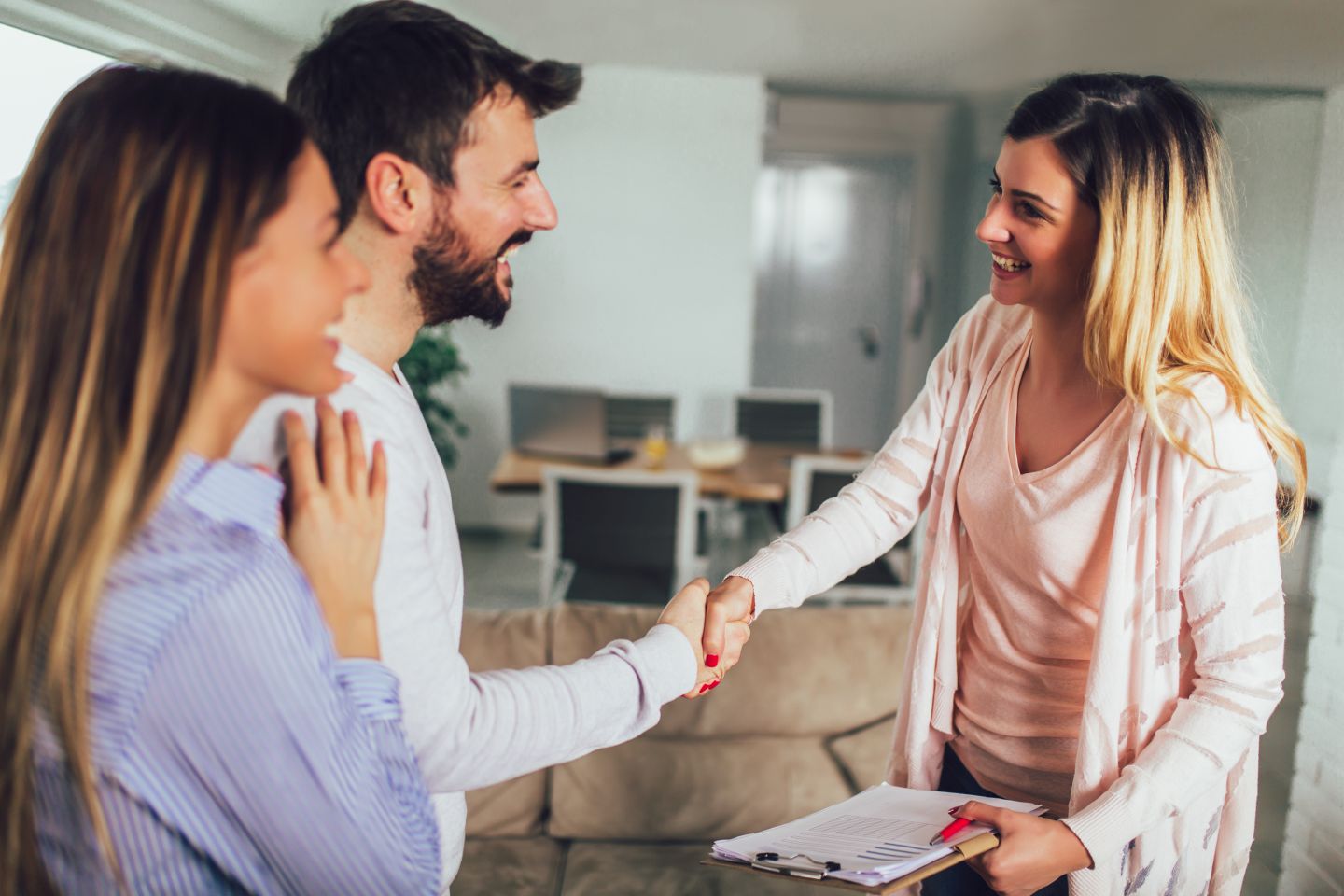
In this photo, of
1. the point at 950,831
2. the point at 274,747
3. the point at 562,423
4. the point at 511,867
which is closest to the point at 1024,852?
the point at 950,831

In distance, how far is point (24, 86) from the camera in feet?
7.53

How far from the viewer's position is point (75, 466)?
661mm

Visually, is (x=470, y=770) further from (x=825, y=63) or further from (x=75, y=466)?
(x=825, y=63)

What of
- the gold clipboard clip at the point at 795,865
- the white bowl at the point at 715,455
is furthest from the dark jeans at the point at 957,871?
the white bowl at the point at 715,455

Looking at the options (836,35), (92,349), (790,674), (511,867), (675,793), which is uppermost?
(836,35)

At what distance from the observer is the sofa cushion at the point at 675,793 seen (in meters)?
2.15

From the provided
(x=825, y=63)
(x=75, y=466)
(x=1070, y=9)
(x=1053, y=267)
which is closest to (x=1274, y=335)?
(x=1053, y=267)

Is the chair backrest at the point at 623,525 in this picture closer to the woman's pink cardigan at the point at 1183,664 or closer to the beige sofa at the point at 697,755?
the beige sofa at the point at 697,755

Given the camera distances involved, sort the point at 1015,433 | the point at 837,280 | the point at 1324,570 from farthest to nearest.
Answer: the point at 837,280 < the point at 1324,570 < the point at 1015,433

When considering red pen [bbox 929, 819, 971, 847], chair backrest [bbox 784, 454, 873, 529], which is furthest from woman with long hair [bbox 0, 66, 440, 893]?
chair backrest [bbox 784, 454, 873, 529]

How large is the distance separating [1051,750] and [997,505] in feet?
0.98

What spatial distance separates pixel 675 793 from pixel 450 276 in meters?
1.49

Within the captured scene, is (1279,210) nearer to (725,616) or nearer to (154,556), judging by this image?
(725,616)

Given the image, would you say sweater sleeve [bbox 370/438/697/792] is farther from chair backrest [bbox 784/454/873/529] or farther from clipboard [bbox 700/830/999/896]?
chair backrest [bbox 784/454/873/529]
